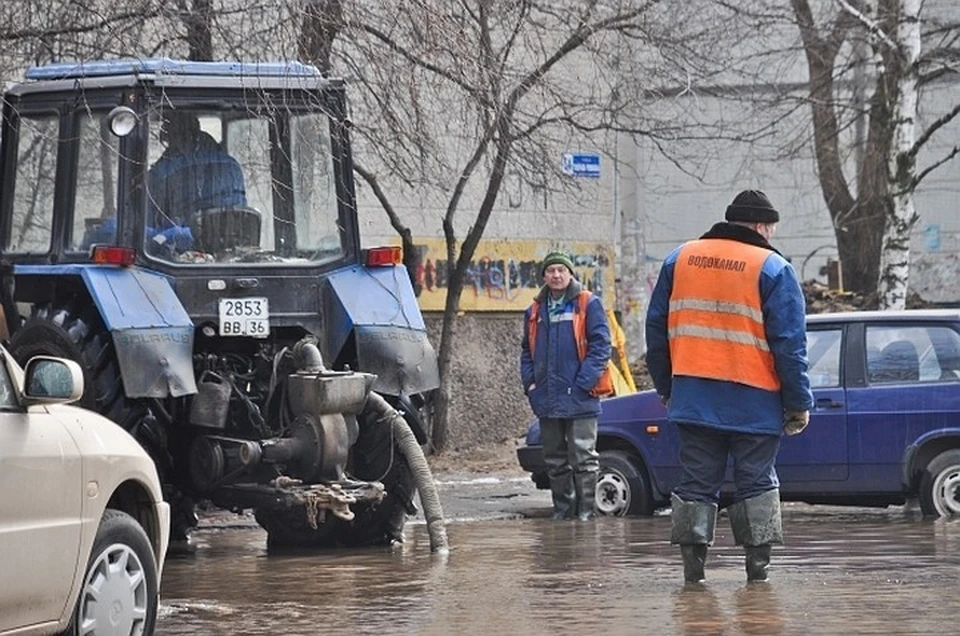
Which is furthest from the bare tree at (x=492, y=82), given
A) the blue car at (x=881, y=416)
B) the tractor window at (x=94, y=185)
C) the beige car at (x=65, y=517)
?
the beige car at (x=65, y=517)

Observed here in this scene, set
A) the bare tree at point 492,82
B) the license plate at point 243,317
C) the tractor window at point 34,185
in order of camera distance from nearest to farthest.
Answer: the license plate at point 243,317
the tractor window at point 34,185
the bare tree at point 492,82

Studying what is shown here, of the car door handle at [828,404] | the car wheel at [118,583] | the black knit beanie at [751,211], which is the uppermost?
the black knit beanie at [751,211]

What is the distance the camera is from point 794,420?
32.8ft

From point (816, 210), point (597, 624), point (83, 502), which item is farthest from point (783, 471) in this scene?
point (816, 210)

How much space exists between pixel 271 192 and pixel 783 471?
448 cm

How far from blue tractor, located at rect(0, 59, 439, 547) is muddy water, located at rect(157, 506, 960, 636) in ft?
2.18

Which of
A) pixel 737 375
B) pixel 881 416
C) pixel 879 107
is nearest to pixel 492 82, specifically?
pixel 881 416

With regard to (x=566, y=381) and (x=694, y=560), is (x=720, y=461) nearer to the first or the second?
(x=694, y=560)

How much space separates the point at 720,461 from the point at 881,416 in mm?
4507

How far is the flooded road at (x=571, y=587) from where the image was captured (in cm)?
867

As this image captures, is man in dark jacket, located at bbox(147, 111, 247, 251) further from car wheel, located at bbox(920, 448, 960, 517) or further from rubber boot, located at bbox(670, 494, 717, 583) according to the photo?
car wheel, located at bbox(920, 448, 960, 517)

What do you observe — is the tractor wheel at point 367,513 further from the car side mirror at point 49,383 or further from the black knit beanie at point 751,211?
the car side mirror at point 49,383

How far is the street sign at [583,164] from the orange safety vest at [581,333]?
13.2 ft

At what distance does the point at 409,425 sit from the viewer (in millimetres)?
12516
